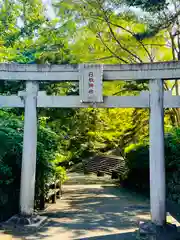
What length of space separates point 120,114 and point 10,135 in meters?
16.0

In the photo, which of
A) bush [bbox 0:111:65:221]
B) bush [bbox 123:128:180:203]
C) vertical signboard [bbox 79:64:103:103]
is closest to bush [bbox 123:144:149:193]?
bush [bbox 123:128:180:203]

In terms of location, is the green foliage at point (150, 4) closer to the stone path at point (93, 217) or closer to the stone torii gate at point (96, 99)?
the stone torii gate at point (96, 99)

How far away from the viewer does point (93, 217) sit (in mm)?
8836

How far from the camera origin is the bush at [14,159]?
7.71 meters

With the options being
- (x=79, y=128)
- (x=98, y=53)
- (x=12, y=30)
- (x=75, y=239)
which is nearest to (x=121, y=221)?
(x=75, y=239)

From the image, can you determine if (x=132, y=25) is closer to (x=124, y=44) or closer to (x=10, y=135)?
(x=124, y=44)

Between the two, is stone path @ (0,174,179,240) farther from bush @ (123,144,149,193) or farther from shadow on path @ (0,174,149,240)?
bush @ (123,144,149,193)

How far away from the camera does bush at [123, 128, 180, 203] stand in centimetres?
1154

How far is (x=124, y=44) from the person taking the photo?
49.2 ft

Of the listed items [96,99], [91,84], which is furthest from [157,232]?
[91,84]

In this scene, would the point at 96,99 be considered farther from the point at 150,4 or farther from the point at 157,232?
the point at 150,4

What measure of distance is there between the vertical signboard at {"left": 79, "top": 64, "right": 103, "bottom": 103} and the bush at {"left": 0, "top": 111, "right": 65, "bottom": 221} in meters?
2.33

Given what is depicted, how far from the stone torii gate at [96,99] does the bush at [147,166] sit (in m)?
4.33

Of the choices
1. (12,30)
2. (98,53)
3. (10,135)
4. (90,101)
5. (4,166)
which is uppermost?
(12,30)
